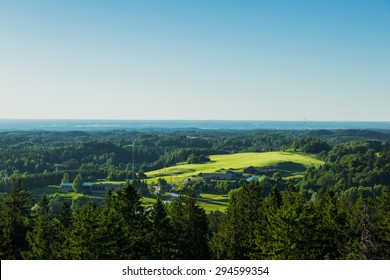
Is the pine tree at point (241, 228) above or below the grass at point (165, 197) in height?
above

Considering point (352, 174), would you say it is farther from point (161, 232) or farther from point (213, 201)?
point (161, 232)


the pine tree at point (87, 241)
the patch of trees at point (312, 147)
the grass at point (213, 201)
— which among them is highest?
the pine tree at point (87, 241)

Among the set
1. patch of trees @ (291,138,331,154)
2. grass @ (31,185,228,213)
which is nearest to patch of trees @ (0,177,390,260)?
grass @ (31,185,228,213)

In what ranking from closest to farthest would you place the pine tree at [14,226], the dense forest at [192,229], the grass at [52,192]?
the dense forest at [192,229]
the pine tree at [14,226]
the grass at [52,192]

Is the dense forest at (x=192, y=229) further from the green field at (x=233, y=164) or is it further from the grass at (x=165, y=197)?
the green field at (x=233, y=164)

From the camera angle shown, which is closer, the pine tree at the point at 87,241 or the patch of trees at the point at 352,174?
the pine tree at the point at 87,241

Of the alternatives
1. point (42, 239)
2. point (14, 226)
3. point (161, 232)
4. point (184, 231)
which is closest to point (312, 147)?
point (184, 231)

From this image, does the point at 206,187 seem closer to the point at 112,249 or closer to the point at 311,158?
the point at 311,158

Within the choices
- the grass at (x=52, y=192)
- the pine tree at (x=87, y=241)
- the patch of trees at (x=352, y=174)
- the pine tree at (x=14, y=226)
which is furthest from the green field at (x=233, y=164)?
the pine tree at (x=87, y=241)

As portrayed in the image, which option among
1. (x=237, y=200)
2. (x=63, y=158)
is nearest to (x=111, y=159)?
Answer: (x=63, y=158)
